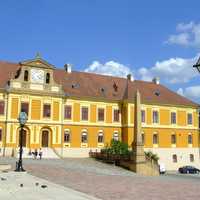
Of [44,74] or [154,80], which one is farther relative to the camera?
[154,80]

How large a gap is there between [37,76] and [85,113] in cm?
765

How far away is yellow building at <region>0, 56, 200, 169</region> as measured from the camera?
134 ft

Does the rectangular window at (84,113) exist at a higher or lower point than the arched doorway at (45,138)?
higher

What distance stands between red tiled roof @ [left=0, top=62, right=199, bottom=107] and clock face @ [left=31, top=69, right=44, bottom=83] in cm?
272

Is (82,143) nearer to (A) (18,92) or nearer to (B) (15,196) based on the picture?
(A) (18,92)

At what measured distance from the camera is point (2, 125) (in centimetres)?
3988

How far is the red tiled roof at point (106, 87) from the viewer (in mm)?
44438

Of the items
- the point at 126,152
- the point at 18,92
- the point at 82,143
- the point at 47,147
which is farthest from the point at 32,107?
the point at 126,152

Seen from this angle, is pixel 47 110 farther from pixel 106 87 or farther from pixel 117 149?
pixel 106 87

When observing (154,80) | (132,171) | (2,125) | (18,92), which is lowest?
(132,171)

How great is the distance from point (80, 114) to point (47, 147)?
584cm

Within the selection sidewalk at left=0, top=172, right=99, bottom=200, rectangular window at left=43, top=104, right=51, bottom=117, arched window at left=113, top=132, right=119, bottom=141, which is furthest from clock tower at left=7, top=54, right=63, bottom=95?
sidewalk at left=0, top=172, right=99, bottom=200

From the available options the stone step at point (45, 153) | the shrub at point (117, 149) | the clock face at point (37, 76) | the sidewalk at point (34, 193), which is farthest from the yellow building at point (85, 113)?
the sidewalk at point (34, 193)

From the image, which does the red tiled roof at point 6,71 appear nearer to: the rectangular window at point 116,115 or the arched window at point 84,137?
the arched window at point 84,137
